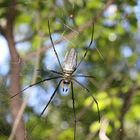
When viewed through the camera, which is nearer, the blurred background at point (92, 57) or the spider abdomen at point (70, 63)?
the spider abdomen at point (70, 63)

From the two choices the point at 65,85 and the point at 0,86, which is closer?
the point at 65,85

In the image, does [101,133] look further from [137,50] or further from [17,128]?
[137,50]

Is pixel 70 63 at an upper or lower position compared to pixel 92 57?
upper

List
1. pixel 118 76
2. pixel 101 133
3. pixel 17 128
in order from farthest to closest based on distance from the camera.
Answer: pixel 118 76 → pixel 17 128 → pixel 101 133

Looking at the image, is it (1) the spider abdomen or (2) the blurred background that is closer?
(1) the spider abdomen

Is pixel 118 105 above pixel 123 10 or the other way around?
the other way around

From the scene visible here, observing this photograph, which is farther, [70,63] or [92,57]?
[92,57]

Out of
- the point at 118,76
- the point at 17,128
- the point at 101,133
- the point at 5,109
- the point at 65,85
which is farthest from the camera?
the point at 118,76

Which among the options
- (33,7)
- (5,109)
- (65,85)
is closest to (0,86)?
(65,85)

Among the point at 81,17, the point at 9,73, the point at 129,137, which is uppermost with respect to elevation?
the point at 81,17
